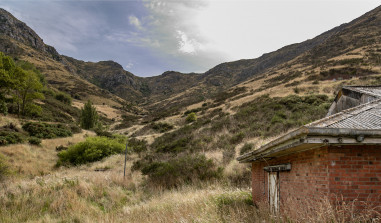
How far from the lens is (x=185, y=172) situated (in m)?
11.8

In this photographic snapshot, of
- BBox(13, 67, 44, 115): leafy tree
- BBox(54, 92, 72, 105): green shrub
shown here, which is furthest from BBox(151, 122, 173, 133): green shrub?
BBox(54, 92, 72, 105): green shrub

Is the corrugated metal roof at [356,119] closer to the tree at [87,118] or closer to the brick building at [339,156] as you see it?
the brick building at [339,156]

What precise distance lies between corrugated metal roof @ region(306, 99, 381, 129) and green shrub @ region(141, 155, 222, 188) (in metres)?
7.56

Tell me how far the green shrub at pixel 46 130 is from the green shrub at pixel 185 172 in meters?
17.0

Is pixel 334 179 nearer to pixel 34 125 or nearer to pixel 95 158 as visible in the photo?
pixel 95 158

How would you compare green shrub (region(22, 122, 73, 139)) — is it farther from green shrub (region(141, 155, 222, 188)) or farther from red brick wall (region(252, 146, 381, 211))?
red brick wall (region(252, 146, 381, 211))

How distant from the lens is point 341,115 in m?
3.76

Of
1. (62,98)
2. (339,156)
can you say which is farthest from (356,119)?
(62,98)

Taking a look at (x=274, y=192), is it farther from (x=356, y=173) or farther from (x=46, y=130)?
(x=46, y=130)

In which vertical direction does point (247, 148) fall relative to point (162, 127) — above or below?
below

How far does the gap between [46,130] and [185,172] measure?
66.6ft

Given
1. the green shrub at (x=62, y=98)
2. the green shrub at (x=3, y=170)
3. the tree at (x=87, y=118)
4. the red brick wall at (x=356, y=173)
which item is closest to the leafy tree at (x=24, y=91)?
the tree at (x=87, y=118)

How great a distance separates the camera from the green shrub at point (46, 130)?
905 inches

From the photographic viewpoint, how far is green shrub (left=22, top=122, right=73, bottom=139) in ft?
75.4
